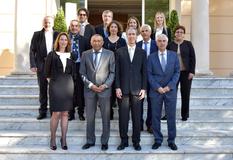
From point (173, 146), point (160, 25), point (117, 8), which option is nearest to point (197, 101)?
point (160, 25)

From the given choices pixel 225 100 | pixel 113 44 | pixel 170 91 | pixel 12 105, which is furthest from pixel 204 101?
pixel 12 105

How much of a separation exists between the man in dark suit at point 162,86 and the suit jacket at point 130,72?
138mm

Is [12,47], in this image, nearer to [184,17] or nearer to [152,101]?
[184,17]

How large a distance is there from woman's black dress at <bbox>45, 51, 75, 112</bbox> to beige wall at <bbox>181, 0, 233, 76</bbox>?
722 cm

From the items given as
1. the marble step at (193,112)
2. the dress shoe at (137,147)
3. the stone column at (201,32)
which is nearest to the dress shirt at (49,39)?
the marble step at (193,112)

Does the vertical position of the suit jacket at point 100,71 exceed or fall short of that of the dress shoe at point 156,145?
it exceeds it

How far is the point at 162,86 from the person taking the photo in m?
6.29

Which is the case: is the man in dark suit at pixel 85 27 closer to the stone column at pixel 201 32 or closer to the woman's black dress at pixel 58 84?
the woman's black dress at pixel 58 84

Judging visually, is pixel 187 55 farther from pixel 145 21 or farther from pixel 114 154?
pixel 145 21

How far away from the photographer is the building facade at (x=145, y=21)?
34.2ft

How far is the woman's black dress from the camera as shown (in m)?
6.10

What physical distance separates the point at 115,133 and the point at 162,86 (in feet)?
3.89

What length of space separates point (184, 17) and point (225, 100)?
452cm

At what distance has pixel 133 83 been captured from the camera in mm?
6168
